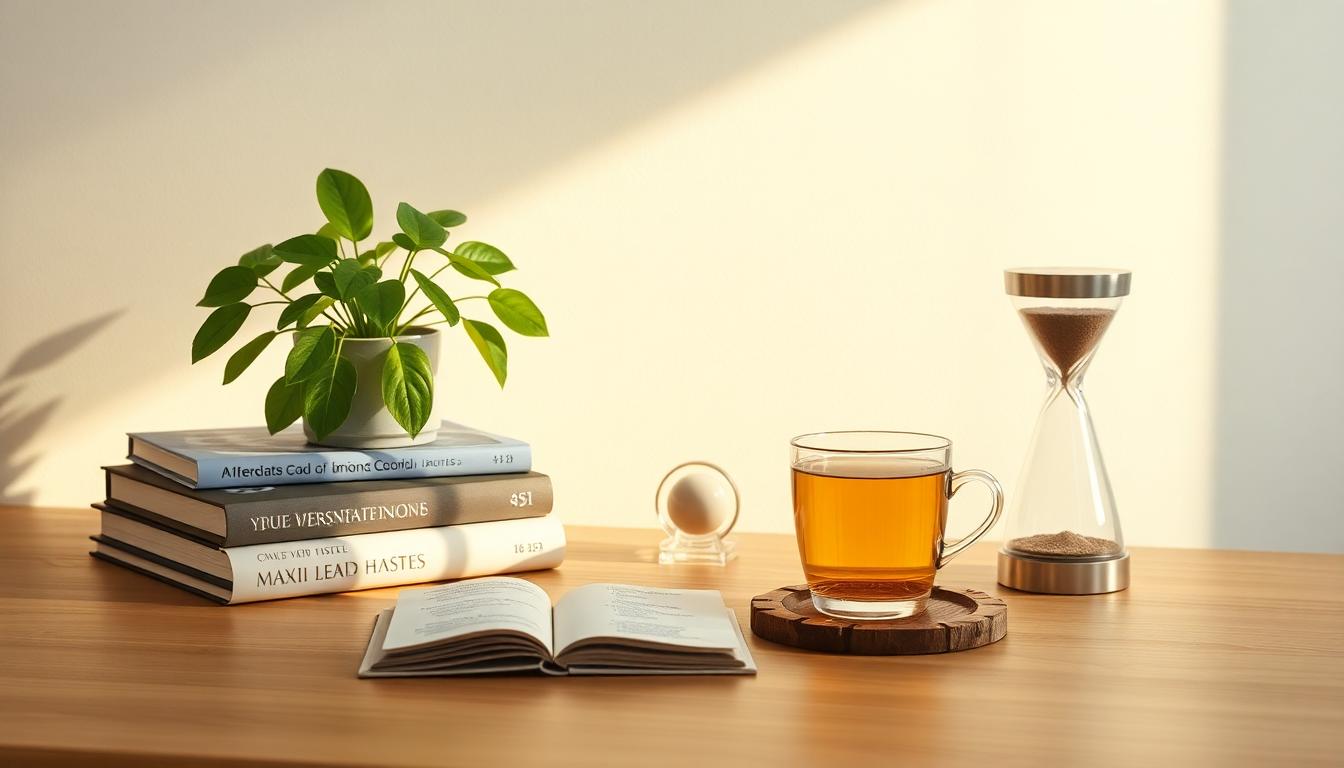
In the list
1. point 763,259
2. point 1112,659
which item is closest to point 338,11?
point 763,259

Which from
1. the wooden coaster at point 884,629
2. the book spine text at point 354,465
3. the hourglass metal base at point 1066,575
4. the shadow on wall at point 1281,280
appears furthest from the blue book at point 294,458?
the shadow on wall at point 1281,280

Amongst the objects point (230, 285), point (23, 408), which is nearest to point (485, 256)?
point (230, 285)

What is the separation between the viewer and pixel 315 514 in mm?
1211

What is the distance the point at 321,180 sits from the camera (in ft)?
4.30

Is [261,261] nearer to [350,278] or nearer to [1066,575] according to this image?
[350,278]

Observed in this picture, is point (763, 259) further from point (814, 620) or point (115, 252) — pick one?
point (115, 252)

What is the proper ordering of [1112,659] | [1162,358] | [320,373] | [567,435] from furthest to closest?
[567,435], [1162,358], [320,373], [1112,659]

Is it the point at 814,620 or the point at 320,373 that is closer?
the point at 814,620

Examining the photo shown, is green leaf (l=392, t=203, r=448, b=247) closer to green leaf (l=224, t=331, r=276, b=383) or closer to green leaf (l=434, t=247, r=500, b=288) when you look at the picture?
green leaf (l=434, t=247, r=500, b=288)

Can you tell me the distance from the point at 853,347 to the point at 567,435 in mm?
364

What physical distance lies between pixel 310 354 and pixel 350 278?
0.26 ft

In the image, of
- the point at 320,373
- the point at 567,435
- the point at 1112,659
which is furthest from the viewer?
the point at 567,435

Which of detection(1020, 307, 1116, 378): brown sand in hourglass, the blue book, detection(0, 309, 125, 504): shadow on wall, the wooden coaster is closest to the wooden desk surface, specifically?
the wooden coaster

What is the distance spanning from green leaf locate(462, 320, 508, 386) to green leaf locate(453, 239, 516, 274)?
58 mm
